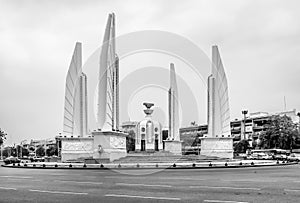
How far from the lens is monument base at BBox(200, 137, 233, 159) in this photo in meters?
46.8

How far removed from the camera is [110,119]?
41.8 metres

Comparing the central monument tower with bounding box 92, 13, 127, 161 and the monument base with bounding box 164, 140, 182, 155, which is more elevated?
the central monument tower with bounding box 92, 13, 127, 161

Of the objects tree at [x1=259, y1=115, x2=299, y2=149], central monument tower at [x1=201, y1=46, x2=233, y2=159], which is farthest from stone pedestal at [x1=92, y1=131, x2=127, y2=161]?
tree at [x1=259, y1=115, x2=299, y2=149]

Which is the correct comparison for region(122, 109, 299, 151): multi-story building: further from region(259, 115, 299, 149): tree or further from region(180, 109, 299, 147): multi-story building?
region(259, 115, 299, 149): tree

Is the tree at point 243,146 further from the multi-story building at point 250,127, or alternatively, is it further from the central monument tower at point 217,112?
the central monument tower at point 217,112

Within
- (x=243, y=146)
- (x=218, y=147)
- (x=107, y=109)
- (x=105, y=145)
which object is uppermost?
(x=107, y=109)

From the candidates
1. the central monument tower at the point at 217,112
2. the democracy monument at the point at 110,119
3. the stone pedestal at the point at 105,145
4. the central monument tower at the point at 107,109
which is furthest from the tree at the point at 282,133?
the stone pedestal at the point at 105,145

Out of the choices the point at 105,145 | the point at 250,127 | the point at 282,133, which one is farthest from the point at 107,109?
the point at 250,127

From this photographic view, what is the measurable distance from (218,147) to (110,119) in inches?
529

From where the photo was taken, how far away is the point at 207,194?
11508 mm

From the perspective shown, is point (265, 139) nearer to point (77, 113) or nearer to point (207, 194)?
point (77, 113)

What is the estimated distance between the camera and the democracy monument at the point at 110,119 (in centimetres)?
4006

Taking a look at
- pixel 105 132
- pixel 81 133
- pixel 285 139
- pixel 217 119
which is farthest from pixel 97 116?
pixel 285 139

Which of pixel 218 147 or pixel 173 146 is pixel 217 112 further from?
pixel 173 146
